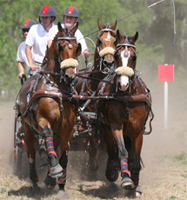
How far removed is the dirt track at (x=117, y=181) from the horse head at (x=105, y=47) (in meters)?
1.87

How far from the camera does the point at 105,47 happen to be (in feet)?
19.6

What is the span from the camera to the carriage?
5012 mm

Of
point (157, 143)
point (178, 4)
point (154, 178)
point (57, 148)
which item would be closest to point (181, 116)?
point (157, 143)

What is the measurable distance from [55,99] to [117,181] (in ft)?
6.90

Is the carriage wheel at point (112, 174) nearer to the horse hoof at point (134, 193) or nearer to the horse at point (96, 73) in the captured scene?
the horse hoof at point (134, 193)

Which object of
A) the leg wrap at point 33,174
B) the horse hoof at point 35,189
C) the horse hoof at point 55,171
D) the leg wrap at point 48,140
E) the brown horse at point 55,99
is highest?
the brown horse at point 55,99

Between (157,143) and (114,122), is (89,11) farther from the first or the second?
(114,122)

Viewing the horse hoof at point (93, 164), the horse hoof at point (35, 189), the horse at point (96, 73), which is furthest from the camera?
the horse hoof at point (93, 164)

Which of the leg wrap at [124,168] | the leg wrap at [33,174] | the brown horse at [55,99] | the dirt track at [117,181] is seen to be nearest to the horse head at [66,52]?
the brown horse at [55,99]

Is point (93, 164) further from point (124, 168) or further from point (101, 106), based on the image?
point (124, 168)

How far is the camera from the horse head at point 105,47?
584 cm

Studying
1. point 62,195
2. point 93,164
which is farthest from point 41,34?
point 62,195

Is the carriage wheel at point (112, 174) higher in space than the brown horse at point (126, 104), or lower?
lower

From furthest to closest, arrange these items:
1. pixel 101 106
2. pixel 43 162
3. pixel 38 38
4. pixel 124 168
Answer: pixel 38 38 → pixel 101 106 → pixel 43 162 → pixel 124 168
